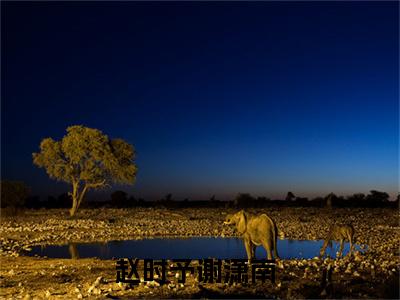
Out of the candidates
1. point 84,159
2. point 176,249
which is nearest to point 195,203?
point 84,159

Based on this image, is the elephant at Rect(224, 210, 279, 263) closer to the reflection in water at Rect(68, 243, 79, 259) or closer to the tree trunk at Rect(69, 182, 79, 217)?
the reflection in water at Rect(68, 243, 79, 259)

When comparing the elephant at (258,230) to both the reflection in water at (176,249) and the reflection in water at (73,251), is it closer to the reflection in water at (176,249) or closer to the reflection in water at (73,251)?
the reflection in water at (176,249)

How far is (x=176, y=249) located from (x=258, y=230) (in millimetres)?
8384

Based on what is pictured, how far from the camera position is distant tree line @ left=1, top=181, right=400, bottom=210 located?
49.7m

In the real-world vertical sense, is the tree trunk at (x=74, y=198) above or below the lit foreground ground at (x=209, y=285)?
above

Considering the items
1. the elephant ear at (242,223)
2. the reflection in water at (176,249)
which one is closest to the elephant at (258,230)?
the elephant ear at (242,223)

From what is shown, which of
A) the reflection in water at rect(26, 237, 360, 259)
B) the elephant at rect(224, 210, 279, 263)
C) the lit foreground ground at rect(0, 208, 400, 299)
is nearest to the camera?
the lit foreground ground at rect(0, 208, 400, 299)

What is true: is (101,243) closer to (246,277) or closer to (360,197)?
(246,277)

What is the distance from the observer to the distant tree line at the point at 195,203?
163 feet

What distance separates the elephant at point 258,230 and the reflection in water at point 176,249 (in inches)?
167

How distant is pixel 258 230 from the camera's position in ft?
46.6

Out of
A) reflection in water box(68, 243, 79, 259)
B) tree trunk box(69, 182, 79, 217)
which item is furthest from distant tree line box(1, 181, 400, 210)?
reflection in water box(68, 243, 79, 259)

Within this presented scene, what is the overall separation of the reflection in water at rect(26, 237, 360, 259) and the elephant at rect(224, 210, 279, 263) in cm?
423

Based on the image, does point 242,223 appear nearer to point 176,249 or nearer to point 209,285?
point 209,285
